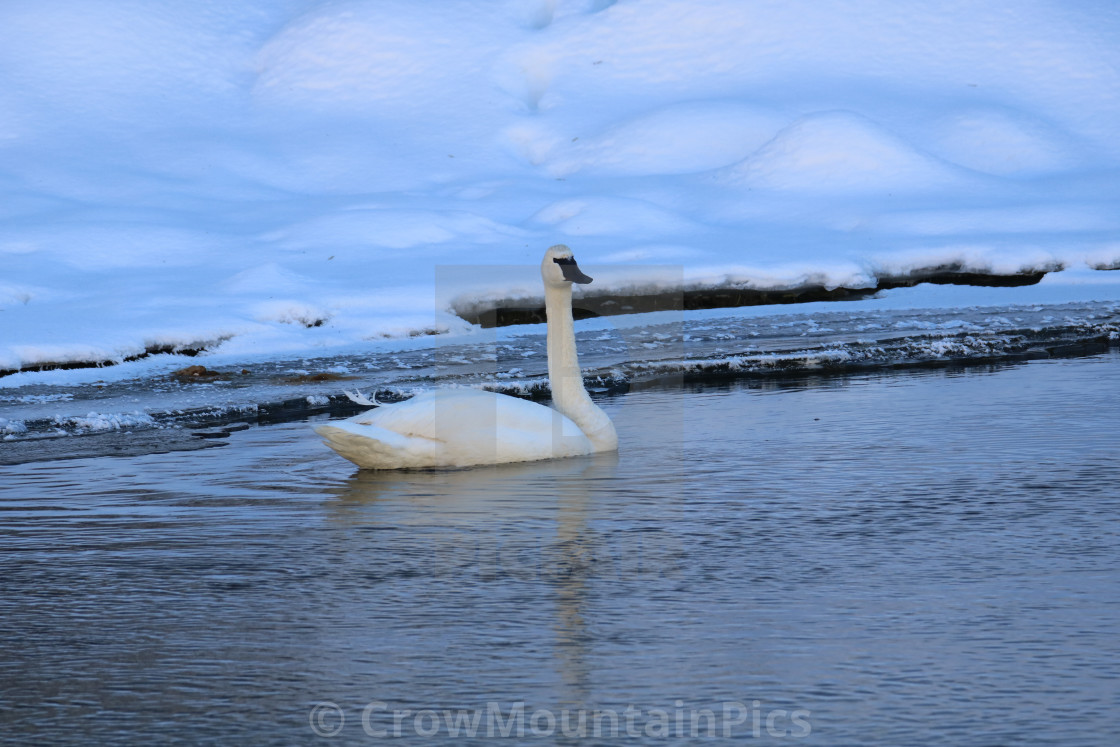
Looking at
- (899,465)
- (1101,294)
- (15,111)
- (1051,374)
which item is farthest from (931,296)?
(15,111)

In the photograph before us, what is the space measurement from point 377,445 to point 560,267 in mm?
1634

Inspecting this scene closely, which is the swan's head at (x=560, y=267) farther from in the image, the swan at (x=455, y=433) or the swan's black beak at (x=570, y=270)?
the swan at (x=455, y=433)

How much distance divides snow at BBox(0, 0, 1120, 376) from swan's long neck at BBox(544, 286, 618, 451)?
15.1ft

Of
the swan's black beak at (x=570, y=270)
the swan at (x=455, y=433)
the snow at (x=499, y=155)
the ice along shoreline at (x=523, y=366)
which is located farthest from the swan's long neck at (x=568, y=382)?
the snow at (x=499, y=155)

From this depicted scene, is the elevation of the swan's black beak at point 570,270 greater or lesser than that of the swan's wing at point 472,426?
greater

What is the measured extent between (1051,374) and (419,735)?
24.0 ft

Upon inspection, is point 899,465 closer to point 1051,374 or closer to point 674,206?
point 1051,374

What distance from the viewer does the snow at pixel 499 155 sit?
47.1 ft

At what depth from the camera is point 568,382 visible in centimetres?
767

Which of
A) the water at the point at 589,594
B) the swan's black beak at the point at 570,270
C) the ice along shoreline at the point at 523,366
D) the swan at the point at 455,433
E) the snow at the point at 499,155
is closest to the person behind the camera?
the water at the point at 589,594

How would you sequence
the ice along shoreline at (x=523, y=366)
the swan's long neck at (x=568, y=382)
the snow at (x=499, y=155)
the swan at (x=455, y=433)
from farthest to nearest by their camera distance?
the snow at (x=499, y=155)
the ice along shoreline at (x=523, y=366)
the swan's long neck at (x=568, y=382)
the swan at (x=455, y=433)

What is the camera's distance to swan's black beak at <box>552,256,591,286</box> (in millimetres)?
7773

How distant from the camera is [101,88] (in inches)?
863

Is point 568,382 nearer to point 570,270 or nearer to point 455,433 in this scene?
point 570,270
